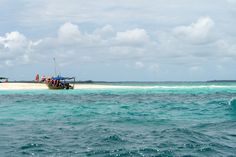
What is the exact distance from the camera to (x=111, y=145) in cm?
1422

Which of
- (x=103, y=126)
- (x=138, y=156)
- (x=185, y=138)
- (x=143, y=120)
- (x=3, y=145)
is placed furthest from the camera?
(x=143, y=120)

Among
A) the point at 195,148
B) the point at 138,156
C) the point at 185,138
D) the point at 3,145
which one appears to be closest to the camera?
the point at 138,156

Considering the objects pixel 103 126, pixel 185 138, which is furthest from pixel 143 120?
pixel 185 138

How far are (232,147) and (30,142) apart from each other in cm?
781

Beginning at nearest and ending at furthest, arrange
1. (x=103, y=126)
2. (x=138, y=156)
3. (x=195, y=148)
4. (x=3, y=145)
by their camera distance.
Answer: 1. (x=138, y=156)
2. (x=195, y=148)
3. (x=3, y=145)
4. (x=103, y=126)

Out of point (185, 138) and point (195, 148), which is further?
point (185, 138)

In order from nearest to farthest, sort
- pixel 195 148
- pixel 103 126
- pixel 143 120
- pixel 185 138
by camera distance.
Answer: pixel 195 148 < pixel 185 138 < pixel 103 126 < pixel 143 120

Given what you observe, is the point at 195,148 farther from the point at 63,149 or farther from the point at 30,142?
the point at 30,142

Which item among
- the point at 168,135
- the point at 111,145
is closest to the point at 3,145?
the point at 111,145

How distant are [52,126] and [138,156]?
878 cm

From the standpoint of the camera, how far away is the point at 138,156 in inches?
492

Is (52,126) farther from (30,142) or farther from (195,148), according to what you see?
(195,148)

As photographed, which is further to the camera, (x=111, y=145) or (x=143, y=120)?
(x=143, y=120)

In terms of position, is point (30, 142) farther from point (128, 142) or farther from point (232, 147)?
point (232, 147)
